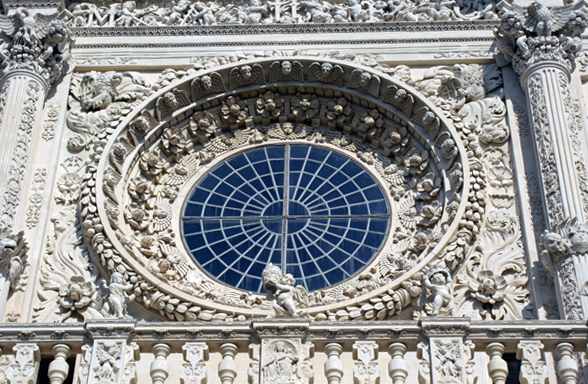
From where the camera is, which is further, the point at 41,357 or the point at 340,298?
the point at 340,298

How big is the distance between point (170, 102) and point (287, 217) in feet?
8.02

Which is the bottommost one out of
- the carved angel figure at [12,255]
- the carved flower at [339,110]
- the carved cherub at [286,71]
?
the carved angel figure at [12,255]

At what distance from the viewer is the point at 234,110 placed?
1670cm

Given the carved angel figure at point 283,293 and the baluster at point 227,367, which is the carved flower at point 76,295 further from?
the baluster at point 227,367

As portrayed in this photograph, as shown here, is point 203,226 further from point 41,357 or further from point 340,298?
point 41,357

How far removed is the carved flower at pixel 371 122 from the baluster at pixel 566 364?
19.5ft

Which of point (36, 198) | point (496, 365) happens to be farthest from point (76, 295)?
point (496, 365)

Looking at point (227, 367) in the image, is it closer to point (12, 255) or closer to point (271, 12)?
point (12, 255)

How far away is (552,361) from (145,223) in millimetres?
5988

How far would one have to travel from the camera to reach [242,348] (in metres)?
11.6

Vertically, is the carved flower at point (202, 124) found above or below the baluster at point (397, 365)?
above

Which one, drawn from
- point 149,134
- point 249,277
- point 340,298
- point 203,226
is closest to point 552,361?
point 340,298

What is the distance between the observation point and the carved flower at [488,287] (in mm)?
13781

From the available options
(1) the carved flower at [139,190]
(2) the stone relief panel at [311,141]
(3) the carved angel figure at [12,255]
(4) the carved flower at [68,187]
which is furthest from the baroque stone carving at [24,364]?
(1) the carved flower at [139,190]
